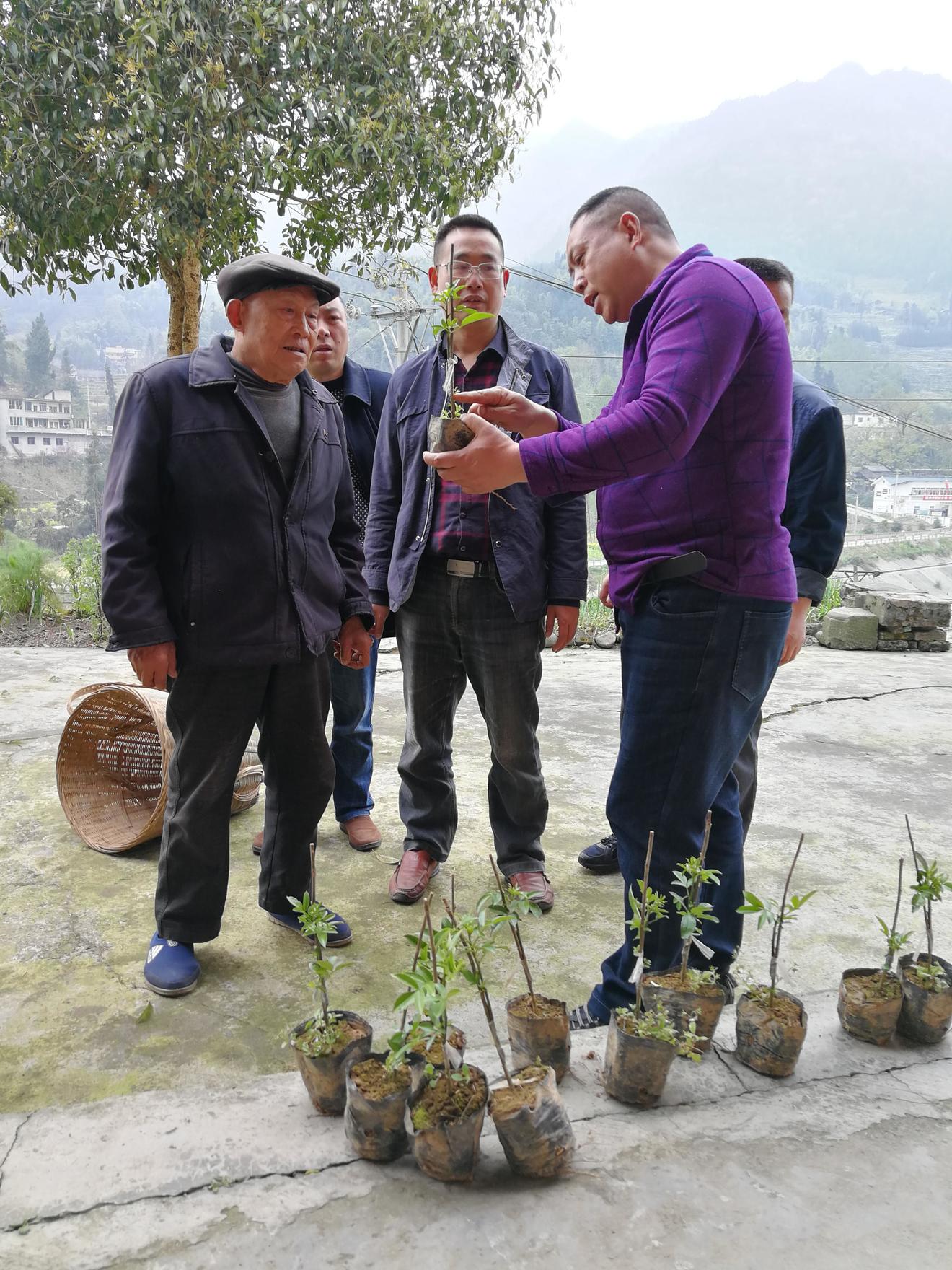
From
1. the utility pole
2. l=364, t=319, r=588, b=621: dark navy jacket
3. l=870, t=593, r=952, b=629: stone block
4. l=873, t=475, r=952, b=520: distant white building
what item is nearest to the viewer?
l=364, t=319, r=588, b=621: dark navy jacket

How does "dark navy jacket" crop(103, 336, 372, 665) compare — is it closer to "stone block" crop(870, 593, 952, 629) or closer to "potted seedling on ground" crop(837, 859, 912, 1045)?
"potted seedling on ground" crop(837, 859, 912, 1045)

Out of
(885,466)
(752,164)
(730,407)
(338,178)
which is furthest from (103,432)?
(752,164)

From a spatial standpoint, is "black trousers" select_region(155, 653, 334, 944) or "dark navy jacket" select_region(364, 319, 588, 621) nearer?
"black trousers" select_region(155, 653, 334, 944)

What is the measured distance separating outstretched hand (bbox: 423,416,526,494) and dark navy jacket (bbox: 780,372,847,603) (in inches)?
52.0

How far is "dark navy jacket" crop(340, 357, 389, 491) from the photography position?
3.24m

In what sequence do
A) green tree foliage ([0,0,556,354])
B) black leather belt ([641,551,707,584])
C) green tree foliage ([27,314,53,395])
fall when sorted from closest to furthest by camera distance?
black leather belt ([641,551,707,584]) → green tree foliage ([0,0,556,354]) → green tree foliage ([27,314,53,395])

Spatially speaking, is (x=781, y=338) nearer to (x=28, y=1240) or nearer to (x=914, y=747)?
(x=28, y=1240)

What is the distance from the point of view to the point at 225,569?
2.23 m

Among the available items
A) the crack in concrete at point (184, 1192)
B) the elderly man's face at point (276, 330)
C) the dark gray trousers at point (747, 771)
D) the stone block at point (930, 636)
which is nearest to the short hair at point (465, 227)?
the elderly man's face at point (276, 330)

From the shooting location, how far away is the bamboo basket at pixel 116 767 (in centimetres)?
316

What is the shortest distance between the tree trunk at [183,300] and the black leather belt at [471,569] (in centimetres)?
377

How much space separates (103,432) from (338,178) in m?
11.9

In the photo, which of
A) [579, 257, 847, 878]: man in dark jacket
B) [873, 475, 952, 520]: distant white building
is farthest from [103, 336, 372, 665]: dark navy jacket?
[873, 475, 952, 520]: distant white building

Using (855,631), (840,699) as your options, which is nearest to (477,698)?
(840,699)
